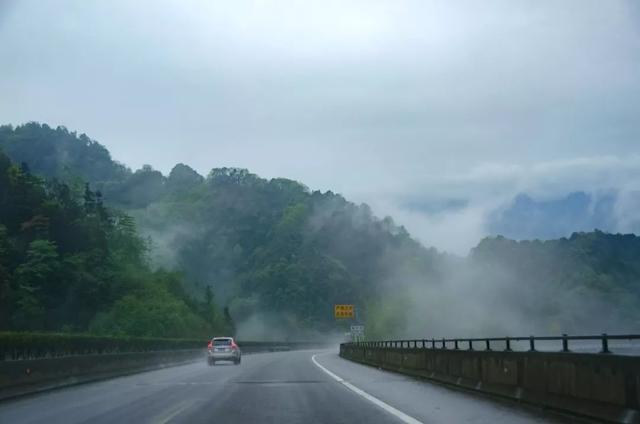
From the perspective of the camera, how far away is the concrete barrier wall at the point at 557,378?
10719 millimetres

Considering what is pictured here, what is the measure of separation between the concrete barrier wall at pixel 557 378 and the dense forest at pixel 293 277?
2779 cm

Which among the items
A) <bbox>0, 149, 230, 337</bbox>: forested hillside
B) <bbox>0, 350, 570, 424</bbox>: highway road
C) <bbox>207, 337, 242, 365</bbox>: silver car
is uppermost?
<bbox>0, 149, 230, 337</bbox>: forested hillside

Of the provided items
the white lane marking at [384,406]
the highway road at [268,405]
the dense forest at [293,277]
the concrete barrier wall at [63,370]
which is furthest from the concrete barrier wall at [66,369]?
the dense forest at [293,277]

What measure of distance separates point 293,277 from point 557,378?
162806mm

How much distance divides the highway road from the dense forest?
2858cm

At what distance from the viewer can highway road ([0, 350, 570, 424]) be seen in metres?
14.1

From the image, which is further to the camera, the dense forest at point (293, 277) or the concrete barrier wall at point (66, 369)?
the dense forest at point (293, 277)

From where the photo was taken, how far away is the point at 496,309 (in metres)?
104

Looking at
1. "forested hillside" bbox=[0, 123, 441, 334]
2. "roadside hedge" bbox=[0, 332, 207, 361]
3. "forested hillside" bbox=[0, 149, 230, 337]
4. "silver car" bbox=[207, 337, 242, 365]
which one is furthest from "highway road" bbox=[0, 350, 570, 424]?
"forested hillside" bbox=[0, 123, 441, 334]

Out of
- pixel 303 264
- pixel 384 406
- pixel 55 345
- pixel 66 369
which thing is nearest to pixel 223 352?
pixel 55 345

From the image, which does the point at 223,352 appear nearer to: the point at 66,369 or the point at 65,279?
the point at 66,369

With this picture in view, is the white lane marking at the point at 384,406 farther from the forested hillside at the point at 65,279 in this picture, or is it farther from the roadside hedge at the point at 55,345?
the forested hillside at the point at 65,279

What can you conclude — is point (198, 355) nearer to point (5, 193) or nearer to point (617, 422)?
point (617, 422)

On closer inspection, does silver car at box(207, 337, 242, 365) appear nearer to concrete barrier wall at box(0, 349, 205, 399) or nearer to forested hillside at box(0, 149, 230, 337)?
concrete barrier wall at box(0, 349, 205, 399)
